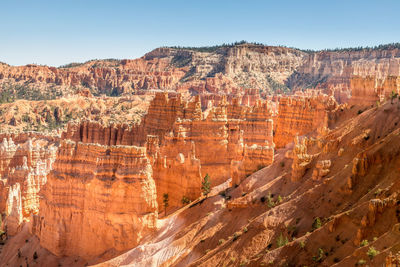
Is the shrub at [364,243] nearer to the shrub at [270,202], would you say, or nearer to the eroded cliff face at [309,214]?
the eroded cliff face at [309,214]

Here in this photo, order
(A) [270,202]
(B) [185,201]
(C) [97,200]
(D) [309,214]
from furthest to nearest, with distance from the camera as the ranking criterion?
(B) [185,201] < (C) [97,200] < (A) [270,202] < (D) [309,214]

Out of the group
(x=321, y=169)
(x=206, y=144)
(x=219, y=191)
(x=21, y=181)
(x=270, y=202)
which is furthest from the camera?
(x=21, y=181)

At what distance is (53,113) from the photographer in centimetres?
13788

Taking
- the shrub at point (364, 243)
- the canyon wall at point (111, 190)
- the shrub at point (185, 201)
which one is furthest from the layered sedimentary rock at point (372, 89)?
the shrub at point (364, 243)

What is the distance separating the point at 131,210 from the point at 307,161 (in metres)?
13.2

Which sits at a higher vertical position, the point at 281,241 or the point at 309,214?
the point at 309,214

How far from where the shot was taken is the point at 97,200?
1378 inches

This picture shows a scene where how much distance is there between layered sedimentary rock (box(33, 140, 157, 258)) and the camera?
34.2m

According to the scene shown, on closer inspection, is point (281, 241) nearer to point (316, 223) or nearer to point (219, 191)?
point (316, 223)

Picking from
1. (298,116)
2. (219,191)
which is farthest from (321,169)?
(298,116)

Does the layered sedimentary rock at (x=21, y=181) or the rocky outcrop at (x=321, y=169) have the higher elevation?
the rocky outcrop at (x=321, y=169)

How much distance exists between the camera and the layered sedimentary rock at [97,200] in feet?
112

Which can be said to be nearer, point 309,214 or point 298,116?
point 309,214

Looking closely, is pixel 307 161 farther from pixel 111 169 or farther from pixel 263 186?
pixel 111 169
